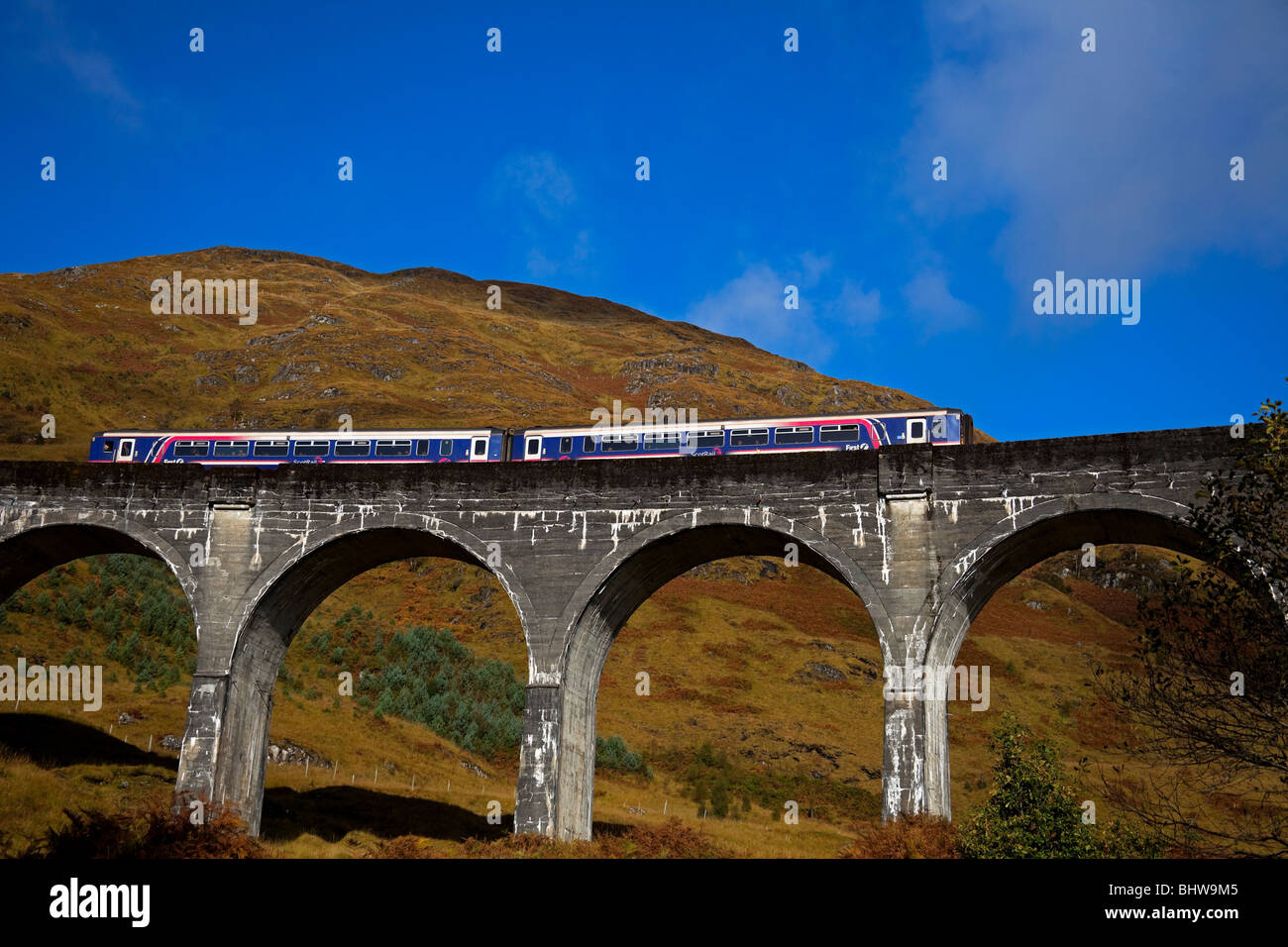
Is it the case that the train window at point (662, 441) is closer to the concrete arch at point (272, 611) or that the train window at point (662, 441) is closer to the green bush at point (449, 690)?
the concrete arch at point (272, 611)

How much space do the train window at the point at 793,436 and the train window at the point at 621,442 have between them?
459cm

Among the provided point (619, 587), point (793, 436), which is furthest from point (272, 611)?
point (793, 436)

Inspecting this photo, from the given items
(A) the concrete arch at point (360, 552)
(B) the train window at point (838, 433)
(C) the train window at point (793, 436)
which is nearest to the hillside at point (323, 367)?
(A) the concrete arch at point (360, 552)

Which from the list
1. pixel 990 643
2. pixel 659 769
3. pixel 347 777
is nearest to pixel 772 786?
pixel 659 769

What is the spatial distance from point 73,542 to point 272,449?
869 cm

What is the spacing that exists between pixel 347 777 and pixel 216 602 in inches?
493

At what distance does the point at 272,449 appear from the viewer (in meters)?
40.4

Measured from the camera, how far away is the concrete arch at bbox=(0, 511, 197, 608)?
3125 centimetres

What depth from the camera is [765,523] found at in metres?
28.5

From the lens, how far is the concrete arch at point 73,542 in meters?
31.2

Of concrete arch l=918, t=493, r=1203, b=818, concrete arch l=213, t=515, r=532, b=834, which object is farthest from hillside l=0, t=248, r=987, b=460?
concrete arch l=918, t=493, r=1203, b=818

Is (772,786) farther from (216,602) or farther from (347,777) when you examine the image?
(216,602)

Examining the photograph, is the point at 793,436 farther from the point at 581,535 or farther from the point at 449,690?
the point at 449,690

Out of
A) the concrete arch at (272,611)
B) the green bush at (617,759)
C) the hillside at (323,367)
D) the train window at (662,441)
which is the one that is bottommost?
the green bush at (617,759)
